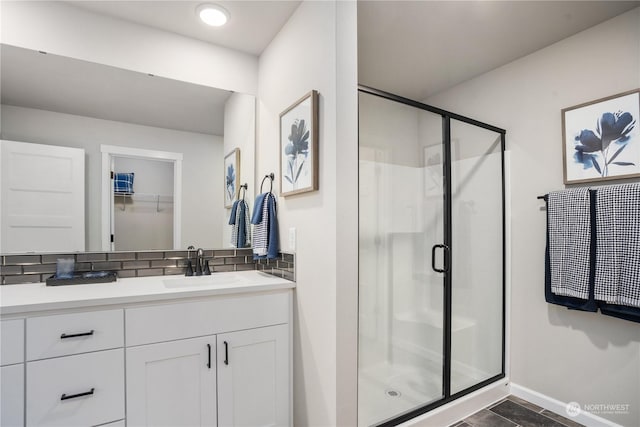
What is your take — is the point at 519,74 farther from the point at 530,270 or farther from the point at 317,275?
the point at 317,275

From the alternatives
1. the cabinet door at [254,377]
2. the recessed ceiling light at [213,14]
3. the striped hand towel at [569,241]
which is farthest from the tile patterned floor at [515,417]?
the recessed ceiling light at [213,14]

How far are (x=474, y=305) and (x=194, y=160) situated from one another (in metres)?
2.26

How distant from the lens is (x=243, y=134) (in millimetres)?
2260

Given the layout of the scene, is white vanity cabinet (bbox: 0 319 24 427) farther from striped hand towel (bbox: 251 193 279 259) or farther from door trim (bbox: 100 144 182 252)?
striped hand towel (bbox: 251 193 279 259)

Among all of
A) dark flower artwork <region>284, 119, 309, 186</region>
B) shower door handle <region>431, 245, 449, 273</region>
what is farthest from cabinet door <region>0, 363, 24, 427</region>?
shower door handle <region>431, 245, 449, 273</region>

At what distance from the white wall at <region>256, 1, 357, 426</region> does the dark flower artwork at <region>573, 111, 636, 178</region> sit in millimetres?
1526

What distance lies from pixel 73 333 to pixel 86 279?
45cm

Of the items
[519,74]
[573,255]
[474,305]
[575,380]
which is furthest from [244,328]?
[519,74]

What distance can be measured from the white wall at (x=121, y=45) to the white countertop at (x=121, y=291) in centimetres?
129

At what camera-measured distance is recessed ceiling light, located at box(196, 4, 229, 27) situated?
70.5 inches

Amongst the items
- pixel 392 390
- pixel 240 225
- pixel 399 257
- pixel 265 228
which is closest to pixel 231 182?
pixel 240 225

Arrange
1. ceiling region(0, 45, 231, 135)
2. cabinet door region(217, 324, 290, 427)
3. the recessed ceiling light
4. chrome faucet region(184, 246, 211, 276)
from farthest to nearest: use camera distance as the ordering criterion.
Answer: chrome faucet region(184, 246, 211, 276), the recessed ceiling light, ceiling region(0, 45, 231, 135), cabinet door region(217, 324, 290, 427)

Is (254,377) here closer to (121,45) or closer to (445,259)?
(445,259)

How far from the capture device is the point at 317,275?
1594 mm
